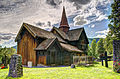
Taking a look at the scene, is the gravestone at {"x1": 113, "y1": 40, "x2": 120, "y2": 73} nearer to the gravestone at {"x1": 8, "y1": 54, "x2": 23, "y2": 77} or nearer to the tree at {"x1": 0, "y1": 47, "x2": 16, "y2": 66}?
the gravestone at {"x1": 8, "y1": 54, "x2": 23, "y2": 77}

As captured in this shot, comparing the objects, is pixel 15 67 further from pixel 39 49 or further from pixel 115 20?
pixel 115 20

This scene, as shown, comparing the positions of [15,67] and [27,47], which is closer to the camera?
[15,67]

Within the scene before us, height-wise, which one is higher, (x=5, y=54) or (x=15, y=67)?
(x=5, y=54)

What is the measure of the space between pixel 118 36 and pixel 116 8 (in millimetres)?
7422

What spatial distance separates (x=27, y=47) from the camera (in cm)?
2412

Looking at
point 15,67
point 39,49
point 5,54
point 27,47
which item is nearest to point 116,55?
point 15,67

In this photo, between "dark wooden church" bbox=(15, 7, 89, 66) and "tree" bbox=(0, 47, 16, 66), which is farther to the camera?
"dark wooden church" bbox=(15, 7, 89, 66)

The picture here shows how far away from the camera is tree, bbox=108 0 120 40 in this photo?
97.5 ft

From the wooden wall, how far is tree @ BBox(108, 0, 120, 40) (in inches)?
819

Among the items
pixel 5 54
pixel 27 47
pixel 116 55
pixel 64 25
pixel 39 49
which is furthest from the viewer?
pixel 64 25

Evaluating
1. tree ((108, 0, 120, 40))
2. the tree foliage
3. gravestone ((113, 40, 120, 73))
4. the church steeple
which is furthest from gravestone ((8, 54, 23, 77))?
the church steeple

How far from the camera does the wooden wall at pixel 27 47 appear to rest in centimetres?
2320

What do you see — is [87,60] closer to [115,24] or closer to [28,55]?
[28,55]

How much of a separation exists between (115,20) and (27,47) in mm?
23241
